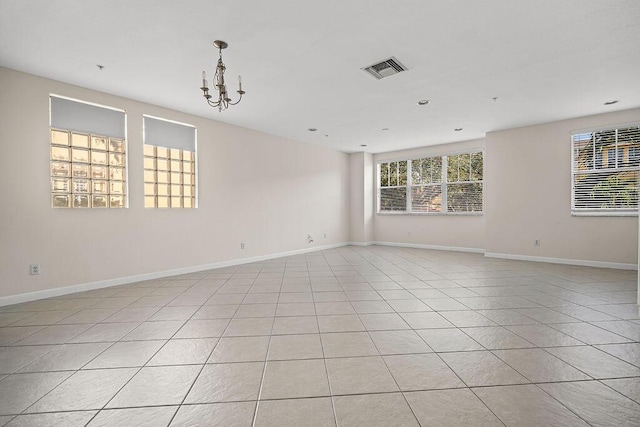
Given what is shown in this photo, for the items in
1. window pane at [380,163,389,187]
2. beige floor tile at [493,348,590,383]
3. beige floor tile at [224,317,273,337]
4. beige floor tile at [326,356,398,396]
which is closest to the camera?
beige floor tile at [326,356,398,396]

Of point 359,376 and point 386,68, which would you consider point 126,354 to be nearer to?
point 359,376

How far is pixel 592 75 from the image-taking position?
11.9 feet

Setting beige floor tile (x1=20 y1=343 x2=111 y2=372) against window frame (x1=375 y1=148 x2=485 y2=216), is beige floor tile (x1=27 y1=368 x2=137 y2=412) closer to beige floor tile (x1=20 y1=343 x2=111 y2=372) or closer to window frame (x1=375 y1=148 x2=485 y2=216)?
beige floor tile (x1=20 y1=343 x2=111 y2=372)

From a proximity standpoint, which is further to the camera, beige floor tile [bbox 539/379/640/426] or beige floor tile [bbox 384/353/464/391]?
beige floor tile [bbox 384/353/464/391]

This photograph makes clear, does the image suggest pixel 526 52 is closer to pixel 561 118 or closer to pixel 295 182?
pixel 561 118

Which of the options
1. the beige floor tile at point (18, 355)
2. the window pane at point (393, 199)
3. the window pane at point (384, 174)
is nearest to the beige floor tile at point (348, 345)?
the beige floor tile at point (18, 355)

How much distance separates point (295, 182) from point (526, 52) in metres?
4.92

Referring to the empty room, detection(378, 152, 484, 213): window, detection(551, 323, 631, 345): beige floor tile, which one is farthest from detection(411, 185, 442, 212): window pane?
detection(551, 323, 631, 345): beige floor tile

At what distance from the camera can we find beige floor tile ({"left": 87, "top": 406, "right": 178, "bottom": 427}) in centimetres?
142

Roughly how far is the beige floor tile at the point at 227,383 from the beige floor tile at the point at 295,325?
540 millimetres

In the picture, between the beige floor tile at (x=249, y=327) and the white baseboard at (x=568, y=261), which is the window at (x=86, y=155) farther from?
the white baseboard at (x=568, y=261)

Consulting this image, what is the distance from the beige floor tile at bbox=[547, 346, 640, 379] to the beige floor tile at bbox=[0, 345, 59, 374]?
12.2 feet

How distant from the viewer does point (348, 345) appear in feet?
7.27

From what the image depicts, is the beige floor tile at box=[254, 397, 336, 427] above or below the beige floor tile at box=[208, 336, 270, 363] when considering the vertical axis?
above
